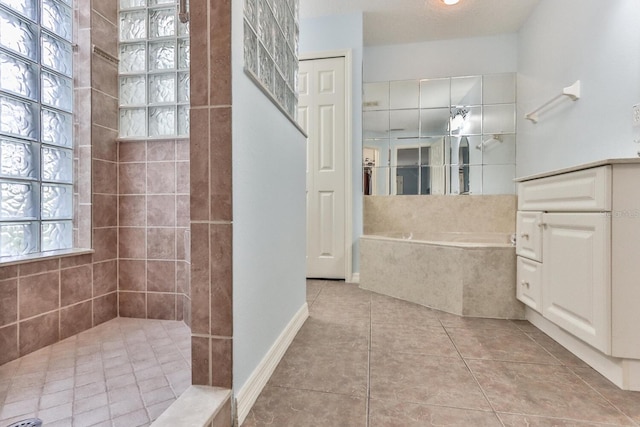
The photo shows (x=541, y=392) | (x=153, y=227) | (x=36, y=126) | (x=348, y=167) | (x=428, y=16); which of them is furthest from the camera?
(x=348, y=167)

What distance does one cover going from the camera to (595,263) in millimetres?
1209

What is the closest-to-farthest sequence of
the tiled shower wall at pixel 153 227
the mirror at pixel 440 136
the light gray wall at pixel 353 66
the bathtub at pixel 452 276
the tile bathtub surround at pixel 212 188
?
the tile bathtub surround at pixel 212 188, the tiled shower wall at pixel 153 227, the bathtub at pixel 452 276, the light gray wall at pixel 353 66, the mirror at pixel 440 136

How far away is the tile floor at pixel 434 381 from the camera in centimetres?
97

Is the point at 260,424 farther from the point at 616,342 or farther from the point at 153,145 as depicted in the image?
the point at 153,145

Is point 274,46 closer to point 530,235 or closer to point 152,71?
point 152,71

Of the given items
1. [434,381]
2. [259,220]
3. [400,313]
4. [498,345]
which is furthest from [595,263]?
[259,220]

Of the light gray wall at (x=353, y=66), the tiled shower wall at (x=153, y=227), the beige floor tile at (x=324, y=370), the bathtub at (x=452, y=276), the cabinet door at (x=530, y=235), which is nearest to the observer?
the beige floor tile at (x=324, y=370)

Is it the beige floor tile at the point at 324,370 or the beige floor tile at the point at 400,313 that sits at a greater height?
the beige floor tile at the point at 324,370

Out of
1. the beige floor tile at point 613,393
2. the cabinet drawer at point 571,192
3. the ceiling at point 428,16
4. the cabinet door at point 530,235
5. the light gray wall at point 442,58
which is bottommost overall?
the beige floor tile at point 613,393

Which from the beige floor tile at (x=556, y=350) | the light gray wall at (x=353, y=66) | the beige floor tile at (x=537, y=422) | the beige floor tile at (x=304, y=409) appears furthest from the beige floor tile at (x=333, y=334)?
the light gray wall at (x=353, y=66)

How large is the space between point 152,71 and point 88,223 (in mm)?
932

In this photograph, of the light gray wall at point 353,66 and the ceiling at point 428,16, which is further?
the light gray wall at point 353,66

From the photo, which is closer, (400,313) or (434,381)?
(434,381)

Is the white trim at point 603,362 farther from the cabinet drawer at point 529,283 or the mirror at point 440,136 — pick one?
the mirror at point 440,136
